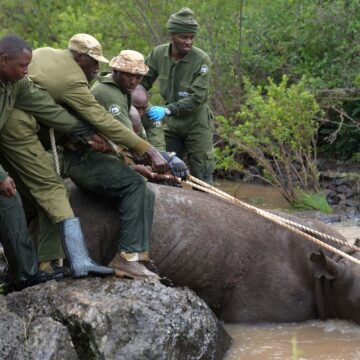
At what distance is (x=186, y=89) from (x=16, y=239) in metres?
4.11

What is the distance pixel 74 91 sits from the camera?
6.34 metres

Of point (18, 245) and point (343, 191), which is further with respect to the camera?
point (343, 191)

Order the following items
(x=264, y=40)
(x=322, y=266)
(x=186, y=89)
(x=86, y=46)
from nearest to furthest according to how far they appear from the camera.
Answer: (x=86, y=46)
(x=322, y=266)
(x=186, y=89)
(x=264, y=40)

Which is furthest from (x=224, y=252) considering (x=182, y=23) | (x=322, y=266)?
(x=182, y=23)

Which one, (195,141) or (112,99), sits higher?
(112,99)

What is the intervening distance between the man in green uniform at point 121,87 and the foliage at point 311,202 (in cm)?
638

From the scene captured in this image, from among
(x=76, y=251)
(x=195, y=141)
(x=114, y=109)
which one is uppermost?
(x=114, y=109)

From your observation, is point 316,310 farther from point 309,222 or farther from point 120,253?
point 120,253

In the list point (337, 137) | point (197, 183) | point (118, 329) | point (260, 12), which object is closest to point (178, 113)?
point (197, 183)

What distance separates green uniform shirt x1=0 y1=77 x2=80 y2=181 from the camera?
6.05 metres

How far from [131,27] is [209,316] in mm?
11709

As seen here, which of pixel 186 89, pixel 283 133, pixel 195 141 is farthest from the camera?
pixel 283 133

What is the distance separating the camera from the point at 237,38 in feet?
55.8

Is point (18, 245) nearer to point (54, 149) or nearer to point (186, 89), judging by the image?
point (54, 149)
